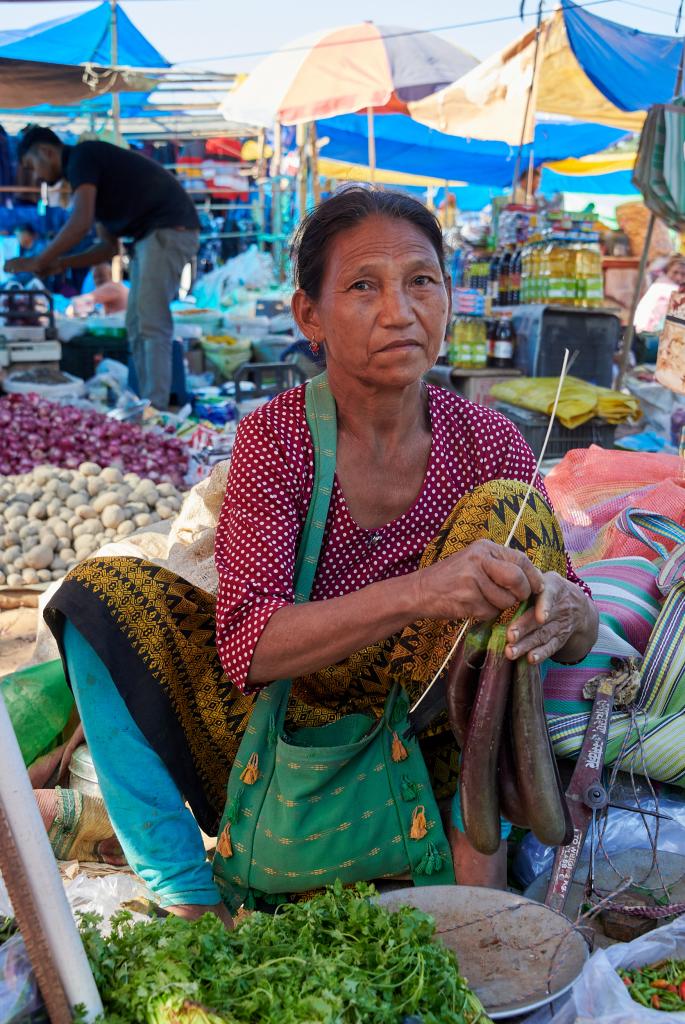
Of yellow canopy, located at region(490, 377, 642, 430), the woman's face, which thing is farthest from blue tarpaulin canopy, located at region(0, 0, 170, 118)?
the woman's face

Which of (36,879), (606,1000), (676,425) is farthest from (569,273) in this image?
(36,879)

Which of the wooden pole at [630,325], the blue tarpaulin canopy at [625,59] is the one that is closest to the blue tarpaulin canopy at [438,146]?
the blue tarpaulin canopy at [625,59]

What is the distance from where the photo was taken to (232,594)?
172cm

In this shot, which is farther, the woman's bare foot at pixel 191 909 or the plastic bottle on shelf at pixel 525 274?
the plastic bottle on shelf at pixel 525 274

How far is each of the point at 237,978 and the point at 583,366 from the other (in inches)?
224

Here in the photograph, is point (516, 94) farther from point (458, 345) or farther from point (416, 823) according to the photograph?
point (416, 823)

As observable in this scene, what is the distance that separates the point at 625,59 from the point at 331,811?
29.4 feet

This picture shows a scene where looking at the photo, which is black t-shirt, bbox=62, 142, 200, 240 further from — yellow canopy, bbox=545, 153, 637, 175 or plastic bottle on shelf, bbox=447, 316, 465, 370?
yellow canopy, bbox=545, 153, 637, 175

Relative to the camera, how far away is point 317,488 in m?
1.91

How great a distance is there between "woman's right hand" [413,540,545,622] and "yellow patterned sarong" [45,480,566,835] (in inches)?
9.9

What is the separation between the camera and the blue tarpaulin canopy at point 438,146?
13.5 metres

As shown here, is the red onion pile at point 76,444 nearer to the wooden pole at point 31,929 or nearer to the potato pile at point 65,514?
the potato pile at point 65,514

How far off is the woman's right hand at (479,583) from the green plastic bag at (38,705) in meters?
1.25

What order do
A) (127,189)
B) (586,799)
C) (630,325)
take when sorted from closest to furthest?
(586,799) < (630,325) < (127,189)
